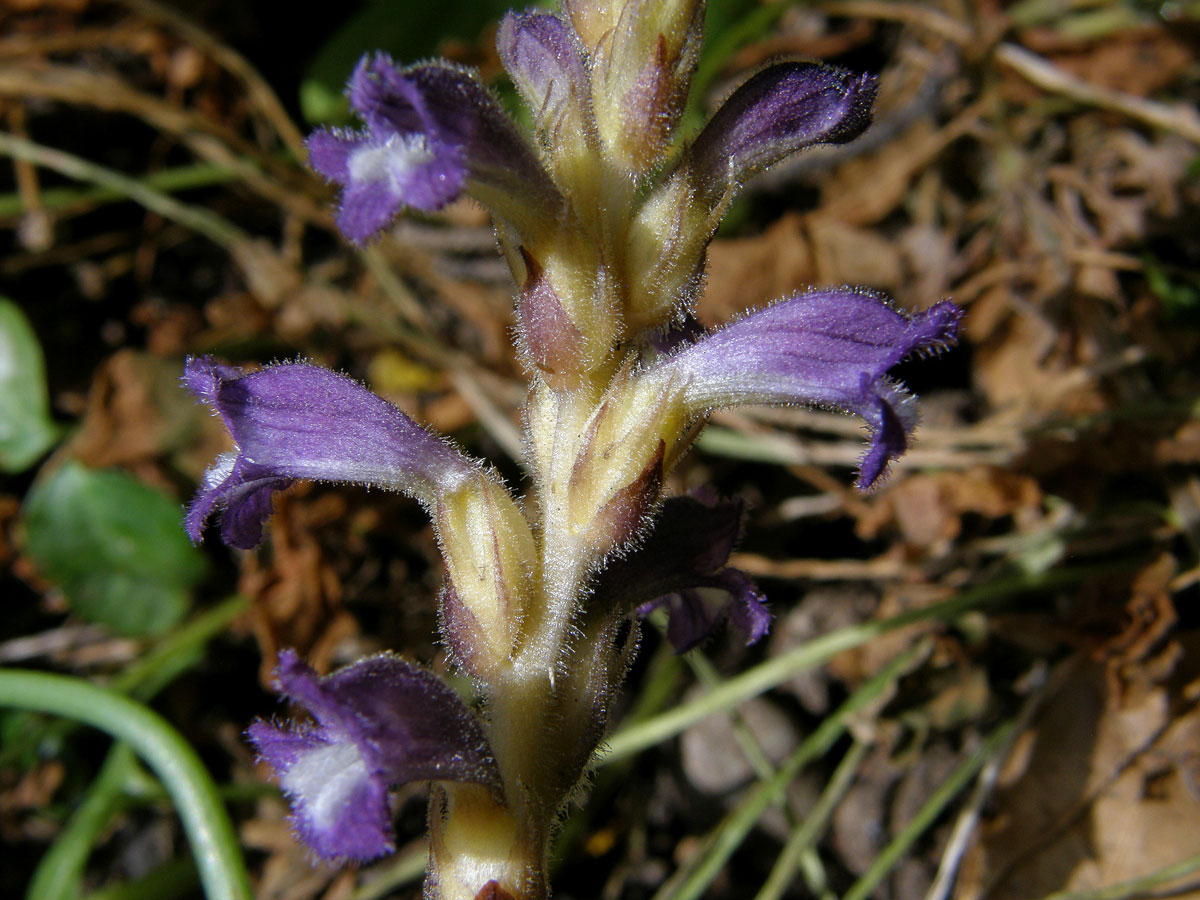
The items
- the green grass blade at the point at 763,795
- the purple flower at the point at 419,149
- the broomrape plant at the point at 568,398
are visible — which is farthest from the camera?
the green grass blade at the point at 763,795

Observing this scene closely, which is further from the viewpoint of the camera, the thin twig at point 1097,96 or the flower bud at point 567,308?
the thin twig at point 1097,96

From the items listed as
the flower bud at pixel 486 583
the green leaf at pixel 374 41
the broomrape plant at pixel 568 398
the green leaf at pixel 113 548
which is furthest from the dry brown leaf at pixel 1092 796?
the green leaf at pixel 374 41

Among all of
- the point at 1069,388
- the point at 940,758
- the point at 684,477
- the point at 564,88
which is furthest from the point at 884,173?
the point at 564,88

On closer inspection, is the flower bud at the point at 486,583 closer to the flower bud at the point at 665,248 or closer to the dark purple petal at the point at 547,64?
the flower bud at the point at 665,248

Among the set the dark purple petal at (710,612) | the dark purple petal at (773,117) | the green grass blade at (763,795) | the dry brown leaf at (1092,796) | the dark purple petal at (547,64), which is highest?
the dark purple petal at (547,64)

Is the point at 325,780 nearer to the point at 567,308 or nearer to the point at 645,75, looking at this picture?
the point at 567,308

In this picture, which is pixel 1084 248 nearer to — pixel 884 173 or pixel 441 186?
pixel 884 173
